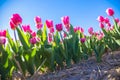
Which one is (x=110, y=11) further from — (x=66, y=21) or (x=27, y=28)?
(x=27, y=28)

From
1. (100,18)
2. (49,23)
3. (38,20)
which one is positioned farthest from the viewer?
(100,18)

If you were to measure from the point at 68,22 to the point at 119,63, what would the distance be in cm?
109

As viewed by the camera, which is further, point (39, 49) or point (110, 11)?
point (110, 11)

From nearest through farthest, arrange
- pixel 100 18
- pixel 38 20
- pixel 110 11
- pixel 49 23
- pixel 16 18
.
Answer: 1. pixel 16 18
2. pixel 49 23
3. pixel 38 20
4. pixel 100 18
5. pixel 110 11

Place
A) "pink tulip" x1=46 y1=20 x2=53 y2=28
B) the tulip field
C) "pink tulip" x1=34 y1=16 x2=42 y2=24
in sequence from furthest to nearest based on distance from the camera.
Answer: "pink tulip" x1=34 y1=16 x2=42 y2=24, "pink tulip" x1=46 y1=20 x2=53 y2=28, the tulip field

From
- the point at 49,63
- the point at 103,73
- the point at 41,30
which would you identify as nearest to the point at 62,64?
the point at 49,63

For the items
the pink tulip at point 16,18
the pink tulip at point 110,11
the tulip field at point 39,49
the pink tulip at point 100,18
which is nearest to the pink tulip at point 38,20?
the tulip field at point 39,49

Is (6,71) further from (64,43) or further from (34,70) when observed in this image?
(64,43)

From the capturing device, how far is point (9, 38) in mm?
4051

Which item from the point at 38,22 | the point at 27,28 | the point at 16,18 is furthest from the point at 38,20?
the point at 16,18

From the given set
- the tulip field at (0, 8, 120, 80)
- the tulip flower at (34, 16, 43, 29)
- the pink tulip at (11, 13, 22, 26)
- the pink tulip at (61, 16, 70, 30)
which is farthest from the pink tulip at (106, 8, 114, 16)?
the pink tulip at (11, 13, 22, 26)

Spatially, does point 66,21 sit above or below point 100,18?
below

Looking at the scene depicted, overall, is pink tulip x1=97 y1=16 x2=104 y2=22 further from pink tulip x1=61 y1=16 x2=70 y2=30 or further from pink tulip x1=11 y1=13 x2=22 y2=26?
pink tulip x1=11 y1=13 x2=22 y2=26

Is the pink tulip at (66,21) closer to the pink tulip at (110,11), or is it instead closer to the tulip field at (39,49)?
the tulip field at (39,49)
